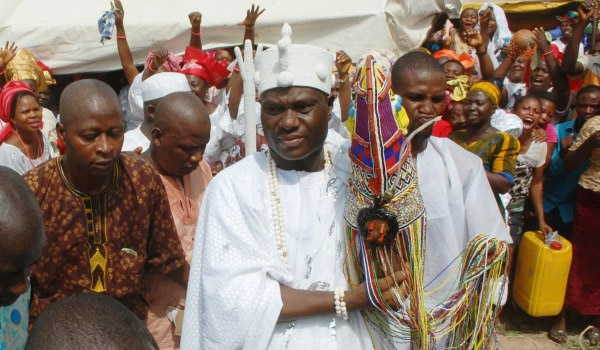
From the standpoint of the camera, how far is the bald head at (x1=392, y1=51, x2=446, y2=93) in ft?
9.13

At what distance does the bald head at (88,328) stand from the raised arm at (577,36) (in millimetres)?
5858

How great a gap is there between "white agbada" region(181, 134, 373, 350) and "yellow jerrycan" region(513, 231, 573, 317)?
3279mm

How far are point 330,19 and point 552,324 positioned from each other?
3529mm

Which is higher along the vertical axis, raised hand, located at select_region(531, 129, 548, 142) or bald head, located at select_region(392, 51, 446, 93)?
bald head, located at select_region(392, 51, 446, 93)

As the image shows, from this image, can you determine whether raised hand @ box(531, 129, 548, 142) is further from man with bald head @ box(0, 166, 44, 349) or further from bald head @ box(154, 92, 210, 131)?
man with bald head @ box(0, 166, 44, 349)

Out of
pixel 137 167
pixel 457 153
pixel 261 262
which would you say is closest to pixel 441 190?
pixel 457 153

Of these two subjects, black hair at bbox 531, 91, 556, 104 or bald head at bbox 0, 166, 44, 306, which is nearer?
bald head at bbox 0, 166, 44, 306

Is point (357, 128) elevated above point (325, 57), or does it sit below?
below

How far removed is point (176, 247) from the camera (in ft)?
10.0

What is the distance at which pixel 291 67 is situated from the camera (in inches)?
93.9

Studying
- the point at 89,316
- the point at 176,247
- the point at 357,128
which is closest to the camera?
the point at 89,316

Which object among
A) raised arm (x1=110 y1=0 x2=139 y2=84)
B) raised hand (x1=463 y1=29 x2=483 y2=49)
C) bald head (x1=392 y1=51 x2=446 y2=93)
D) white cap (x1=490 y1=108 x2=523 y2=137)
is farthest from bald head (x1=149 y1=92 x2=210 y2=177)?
raised hand (x1=463 y1=29 x2=483 y2=49)

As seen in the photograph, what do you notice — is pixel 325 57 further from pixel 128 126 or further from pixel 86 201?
pixel 128 126

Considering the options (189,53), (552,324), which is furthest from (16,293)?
(552,324)
